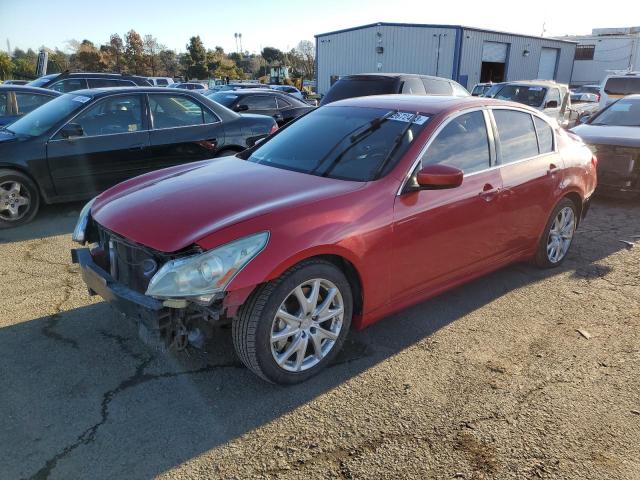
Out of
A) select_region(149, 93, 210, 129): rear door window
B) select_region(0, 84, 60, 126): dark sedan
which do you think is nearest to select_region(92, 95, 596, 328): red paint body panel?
select_region(149, 93, 210, 129): rear door window

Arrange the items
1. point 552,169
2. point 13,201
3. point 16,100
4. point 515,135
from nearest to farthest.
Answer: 1. point 515,135
2. point 552,169
3. point 13,201
4. point 16,100

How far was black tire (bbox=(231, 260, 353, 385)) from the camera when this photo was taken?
2693 millimetres

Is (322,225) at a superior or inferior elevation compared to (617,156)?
superior

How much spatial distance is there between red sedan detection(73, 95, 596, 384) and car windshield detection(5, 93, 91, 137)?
3.10 m

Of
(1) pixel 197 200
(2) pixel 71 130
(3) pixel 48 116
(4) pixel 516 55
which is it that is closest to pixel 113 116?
(2) pixel 71 130

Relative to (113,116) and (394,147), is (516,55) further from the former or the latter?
(394,147)

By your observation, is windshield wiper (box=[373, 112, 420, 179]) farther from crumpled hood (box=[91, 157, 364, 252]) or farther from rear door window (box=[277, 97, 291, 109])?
rear door window (box=[277, 97, 291, 109])

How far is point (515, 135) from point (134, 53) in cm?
5993

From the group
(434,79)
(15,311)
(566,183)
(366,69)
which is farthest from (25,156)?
(366,69)

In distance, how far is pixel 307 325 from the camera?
2.95 meters

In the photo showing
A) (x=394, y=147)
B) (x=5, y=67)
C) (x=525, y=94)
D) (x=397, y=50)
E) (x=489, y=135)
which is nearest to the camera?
(x=394, y=147)

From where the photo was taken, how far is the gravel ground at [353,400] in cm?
242

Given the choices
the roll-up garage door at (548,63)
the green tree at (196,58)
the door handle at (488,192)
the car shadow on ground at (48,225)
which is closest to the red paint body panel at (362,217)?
the door handle at (488,192)

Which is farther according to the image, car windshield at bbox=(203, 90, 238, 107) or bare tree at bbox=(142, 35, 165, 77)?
bare tree at bbox=(142, 35, 165, 77)
